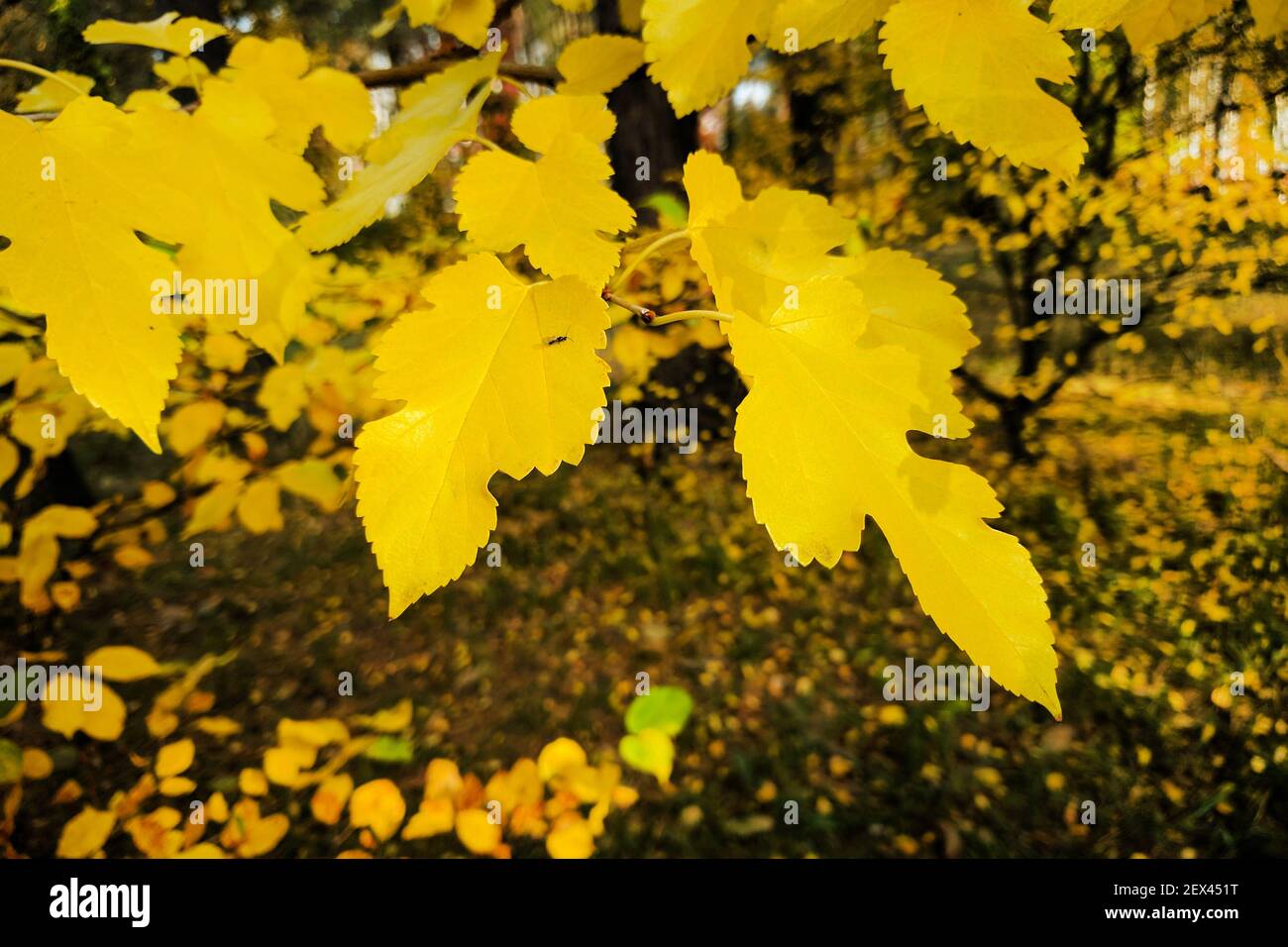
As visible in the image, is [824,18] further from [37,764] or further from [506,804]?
[37,764]

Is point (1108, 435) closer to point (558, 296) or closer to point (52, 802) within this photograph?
point (558, 296)

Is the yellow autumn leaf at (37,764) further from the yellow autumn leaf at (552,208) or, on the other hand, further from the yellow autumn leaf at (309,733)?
the yellow autumn leaf at (552,208)

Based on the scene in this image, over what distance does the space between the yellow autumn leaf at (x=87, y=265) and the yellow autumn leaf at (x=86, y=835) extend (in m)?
2.14

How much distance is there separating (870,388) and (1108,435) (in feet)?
12.3

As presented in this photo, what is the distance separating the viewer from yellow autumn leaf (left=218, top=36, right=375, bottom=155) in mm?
741

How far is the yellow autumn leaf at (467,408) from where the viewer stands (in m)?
0.38

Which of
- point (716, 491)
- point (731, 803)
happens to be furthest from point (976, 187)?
point (731, 803)

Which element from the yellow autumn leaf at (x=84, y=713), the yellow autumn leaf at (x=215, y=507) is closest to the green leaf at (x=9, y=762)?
the yellow autumn leaf at (x=84, y=713)

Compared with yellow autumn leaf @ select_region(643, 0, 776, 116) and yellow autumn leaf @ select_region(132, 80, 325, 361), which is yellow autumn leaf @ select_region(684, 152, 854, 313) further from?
yellow autumn leaf @ select_region(132, 80, 325, 361)

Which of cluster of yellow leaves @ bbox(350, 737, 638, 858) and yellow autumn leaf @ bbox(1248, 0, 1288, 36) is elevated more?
yellow autumn leaf @ bbox(1248, 0, 1288, 36)

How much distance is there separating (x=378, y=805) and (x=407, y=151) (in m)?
2.08

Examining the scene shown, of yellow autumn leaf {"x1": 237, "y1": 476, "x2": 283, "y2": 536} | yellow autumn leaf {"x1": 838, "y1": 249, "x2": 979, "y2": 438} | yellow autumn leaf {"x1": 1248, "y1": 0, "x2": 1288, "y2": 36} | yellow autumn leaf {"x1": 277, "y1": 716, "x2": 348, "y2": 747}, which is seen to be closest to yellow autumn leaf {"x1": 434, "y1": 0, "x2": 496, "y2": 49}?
yellow autumn leaf {"x1": 838, "y1": 249, "x2": 979, "y2": 438}

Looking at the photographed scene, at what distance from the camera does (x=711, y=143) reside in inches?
162

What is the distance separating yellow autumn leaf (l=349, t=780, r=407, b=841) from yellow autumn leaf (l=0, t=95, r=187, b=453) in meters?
1.88
